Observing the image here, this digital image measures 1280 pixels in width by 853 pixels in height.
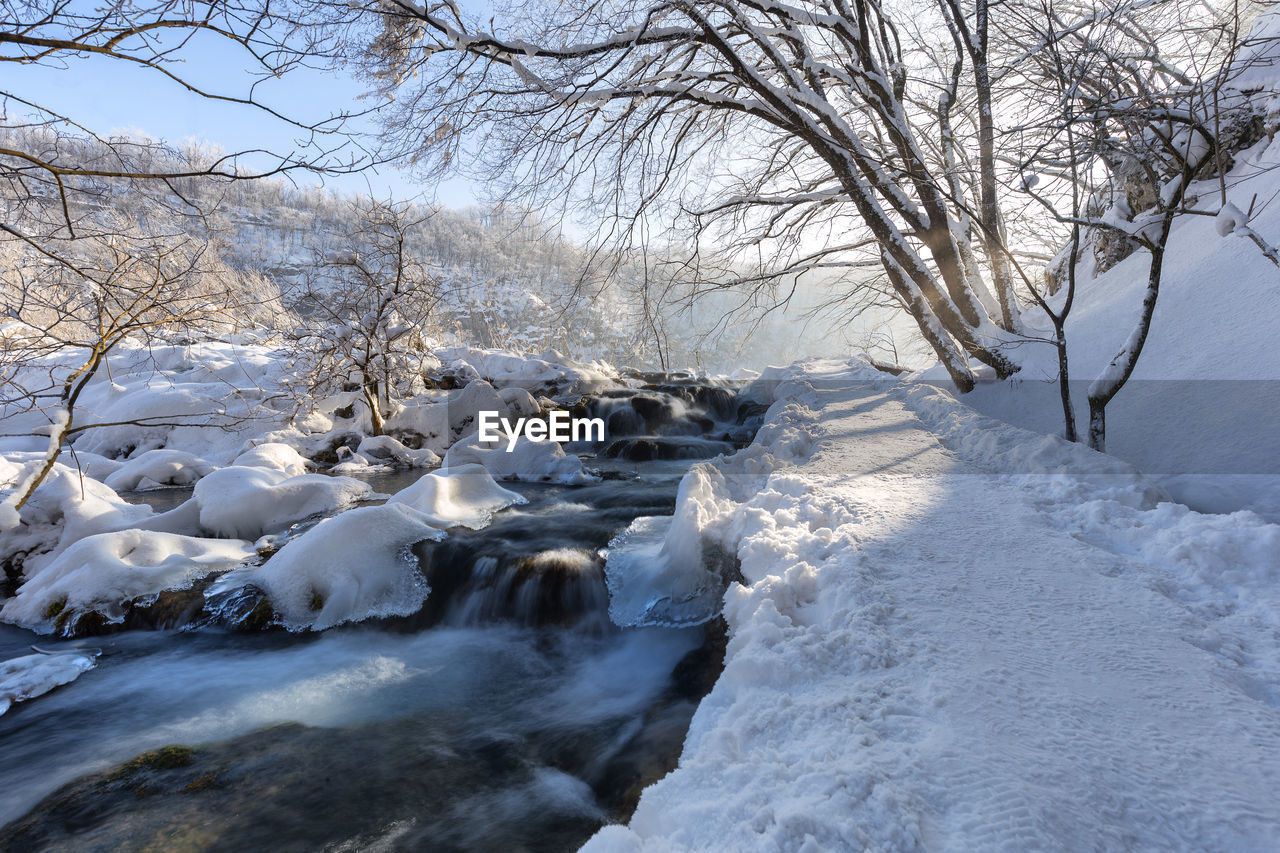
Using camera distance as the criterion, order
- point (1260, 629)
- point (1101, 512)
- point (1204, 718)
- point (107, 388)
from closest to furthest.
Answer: point (1204, 718) < point (1260, 629) < point (1101, 512) < point (107, 388)

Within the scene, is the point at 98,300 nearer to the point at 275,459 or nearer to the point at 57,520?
the point at 57,520

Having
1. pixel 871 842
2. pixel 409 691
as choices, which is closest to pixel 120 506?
pixel 409 691

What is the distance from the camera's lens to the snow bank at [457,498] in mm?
6370

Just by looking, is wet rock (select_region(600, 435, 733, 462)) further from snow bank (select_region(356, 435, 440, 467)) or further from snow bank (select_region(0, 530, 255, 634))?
snow bank (select_region(0, 530, 255, 634))

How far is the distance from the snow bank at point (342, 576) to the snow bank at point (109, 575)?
467 mm

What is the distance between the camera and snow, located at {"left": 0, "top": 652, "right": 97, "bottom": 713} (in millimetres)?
3816

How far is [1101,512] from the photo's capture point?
10.7 ft

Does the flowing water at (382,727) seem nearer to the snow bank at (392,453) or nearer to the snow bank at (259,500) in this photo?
the snow bank at (259,500)

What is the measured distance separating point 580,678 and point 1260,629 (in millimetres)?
3685

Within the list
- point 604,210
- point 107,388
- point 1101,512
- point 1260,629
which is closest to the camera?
point 1260,629

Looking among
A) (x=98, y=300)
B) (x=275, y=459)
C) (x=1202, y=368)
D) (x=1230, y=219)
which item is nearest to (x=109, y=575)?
(x=98, y=300)

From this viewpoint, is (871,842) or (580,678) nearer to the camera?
(871,842)

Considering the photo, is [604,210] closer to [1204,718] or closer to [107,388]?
[1204,718]

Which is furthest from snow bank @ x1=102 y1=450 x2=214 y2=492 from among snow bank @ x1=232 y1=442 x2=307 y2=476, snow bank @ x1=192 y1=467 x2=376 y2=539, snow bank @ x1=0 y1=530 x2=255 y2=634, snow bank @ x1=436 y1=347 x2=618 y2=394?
snow bank @ x1=436 y1=347 x2=618 y2=394
